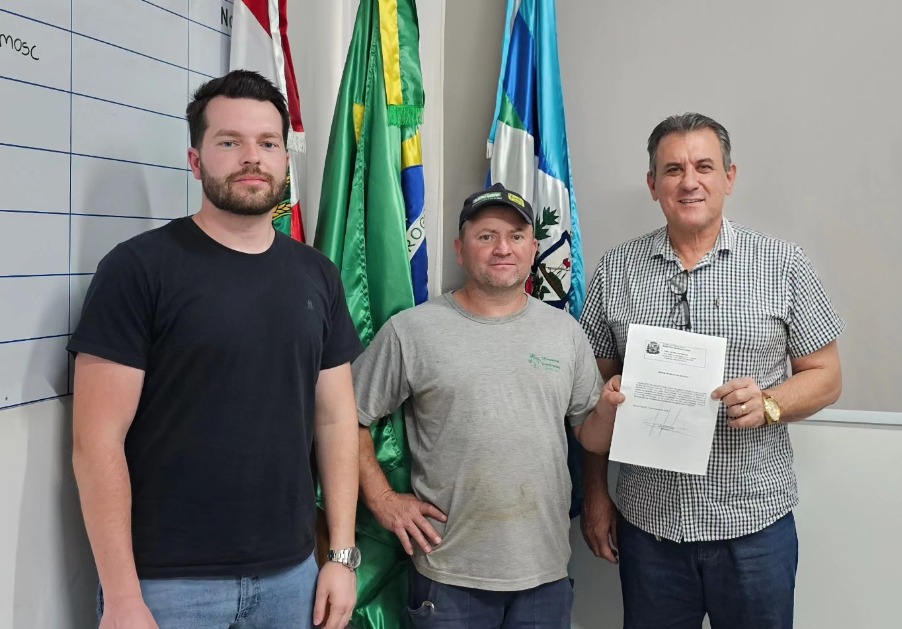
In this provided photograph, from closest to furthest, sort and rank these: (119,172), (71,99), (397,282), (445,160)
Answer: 1. (71,99)
2. (119,172)
3. (397,282)
4. (445,160)

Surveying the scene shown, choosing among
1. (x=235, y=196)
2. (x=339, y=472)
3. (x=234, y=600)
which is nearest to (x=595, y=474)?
(x=339, y=472)

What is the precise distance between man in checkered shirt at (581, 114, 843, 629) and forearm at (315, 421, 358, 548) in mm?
626

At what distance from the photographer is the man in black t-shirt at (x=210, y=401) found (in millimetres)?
1262

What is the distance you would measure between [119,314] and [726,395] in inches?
49.5

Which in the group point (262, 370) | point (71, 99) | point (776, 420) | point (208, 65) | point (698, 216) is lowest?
point (776, 420)

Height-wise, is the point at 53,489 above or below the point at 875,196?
below

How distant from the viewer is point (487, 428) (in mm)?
1721

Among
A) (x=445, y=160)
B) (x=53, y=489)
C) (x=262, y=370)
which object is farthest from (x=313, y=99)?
(x=53, y=489)

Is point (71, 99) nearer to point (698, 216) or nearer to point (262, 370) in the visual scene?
point (262, 370)

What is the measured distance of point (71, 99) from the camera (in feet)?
4.43

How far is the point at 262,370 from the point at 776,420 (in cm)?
113

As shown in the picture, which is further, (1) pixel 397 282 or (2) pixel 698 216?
(1) pixel 397 282

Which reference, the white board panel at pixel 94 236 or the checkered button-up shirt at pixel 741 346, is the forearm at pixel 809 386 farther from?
the white board panel at pixel 94 236

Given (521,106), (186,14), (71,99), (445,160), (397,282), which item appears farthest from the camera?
(445,160)
